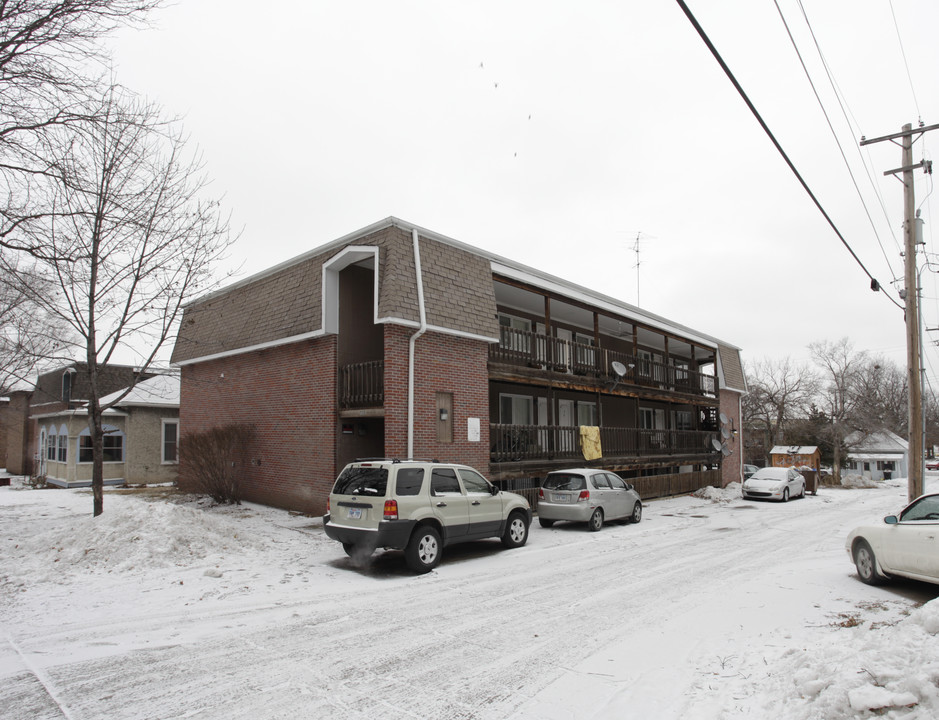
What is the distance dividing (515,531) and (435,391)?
4.27 meters

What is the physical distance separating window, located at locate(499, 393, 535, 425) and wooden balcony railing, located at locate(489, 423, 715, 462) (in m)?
0.95

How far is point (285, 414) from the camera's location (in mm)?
16656

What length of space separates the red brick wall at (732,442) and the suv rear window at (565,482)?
18.0 metres

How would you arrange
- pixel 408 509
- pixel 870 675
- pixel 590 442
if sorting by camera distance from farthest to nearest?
Answer: 1. pixel 590 442
2. pixel 408 509
3. pixel 870 675

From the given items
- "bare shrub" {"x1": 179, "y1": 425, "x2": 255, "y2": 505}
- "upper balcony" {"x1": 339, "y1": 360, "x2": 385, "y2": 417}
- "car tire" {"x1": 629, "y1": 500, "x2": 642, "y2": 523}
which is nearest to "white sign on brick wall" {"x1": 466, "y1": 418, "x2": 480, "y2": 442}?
"upper balcony" {"x1": 339, "y1": 360, "x2": 385, "y2": 417}

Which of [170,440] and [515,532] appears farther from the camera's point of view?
[170,440]

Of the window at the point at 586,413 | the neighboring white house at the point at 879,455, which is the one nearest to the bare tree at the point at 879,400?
the neighboring white house at the point at 879,455

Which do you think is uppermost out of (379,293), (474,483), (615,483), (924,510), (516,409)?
(379,293)

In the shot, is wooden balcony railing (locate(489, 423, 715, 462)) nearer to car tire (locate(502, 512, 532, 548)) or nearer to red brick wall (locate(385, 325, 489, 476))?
red brick wall (locate(385, 325, 489, 476))

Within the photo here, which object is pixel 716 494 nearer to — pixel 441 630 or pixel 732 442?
pixel 732 442

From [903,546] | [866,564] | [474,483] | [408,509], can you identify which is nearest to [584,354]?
[474,483]

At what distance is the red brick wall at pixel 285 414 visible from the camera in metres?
15.3

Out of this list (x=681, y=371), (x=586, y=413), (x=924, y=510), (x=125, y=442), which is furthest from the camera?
(x=681, y=371)

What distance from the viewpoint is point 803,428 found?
179ft
